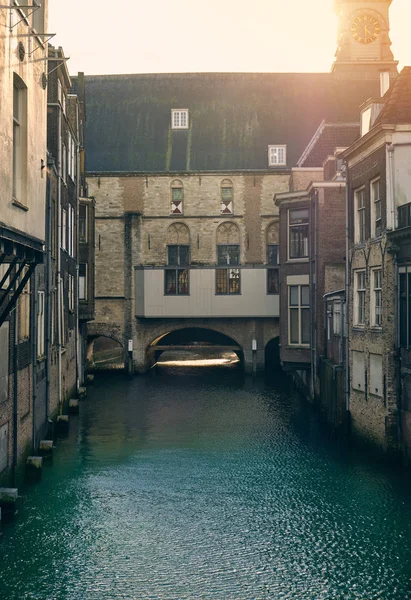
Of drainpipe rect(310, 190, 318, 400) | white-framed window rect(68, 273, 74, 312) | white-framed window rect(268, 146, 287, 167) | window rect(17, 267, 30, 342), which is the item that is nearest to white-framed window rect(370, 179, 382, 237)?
drainpipe rect(310, 190, 318, 400)

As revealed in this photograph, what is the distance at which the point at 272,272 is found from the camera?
49.8 meters

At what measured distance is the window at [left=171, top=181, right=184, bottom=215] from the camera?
5122 centimetres

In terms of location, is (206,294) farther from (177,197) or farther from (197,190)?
(197,190)

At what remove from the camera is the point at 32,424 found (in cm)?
2109

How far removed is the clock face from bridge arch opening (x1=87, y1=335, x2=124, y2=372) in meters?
30.2

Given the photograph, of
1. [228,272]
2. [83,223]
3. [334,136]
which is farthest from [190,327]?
[334,136]

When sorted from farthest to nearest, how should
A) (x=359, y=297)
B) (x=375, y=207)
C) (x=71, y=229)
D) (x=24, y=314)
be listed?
1. (x=71, y=229)
2. (x=359, y=297)
3. (x=375, y=207)
4. (x=24, y=314)

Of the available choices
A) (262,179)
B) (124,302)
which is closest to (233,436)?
(124,302)

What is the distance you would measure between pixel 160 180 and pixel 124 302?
8916 millimetres

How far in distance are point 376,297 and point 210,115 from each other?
3418 cm

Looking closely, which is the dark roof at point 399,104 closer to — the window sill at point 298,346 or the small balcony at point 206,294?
the window sill at point 298,346

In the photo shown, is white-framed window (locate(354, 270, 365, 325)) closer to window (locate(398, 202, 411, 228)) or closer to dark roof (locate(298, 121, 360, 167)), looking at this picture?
window (locate(398, 202, 411, 228))

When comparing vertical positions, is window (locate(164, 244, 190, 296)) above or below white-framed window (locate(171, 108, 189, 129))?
below

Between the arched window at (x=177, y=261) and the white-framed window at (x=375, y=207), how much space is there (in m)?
26.9
